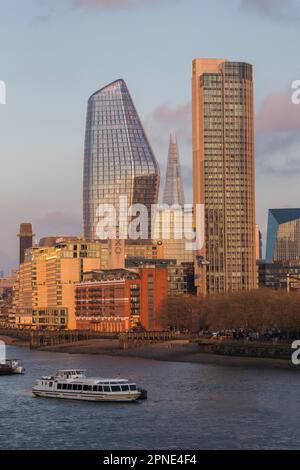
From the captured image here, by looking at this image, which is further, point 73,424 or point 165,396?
point 165,396

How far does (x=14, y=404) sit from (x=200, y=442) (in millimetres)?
24673

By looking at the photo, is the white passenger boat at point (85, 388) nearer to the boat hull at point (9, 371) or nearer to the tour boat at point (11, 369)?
the boat hull at point (9, 371)

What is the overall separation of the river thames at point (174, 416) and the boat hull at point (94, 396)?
85cm

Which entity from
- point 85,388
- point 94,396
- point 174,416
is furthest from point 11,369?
point 174,416

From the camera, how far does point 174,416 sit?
232 feet

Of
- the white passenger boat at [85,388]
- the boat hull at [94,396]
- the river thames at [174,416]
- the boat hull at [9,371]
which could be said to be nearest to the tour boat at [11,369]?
the boat hull at [9,371]

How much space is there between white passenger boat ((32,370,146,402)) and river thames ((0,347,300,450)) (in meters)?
1.09

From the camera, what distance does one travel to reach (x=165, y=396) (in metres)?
83.0

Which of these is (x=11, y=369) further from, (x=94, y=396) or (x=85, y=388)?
(x=94, y=396)

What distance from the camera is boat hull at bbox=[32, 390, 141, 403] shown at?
265ft

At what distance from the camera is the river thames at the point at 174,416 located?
60.7 meters

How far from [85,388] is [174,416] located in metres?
15.1
